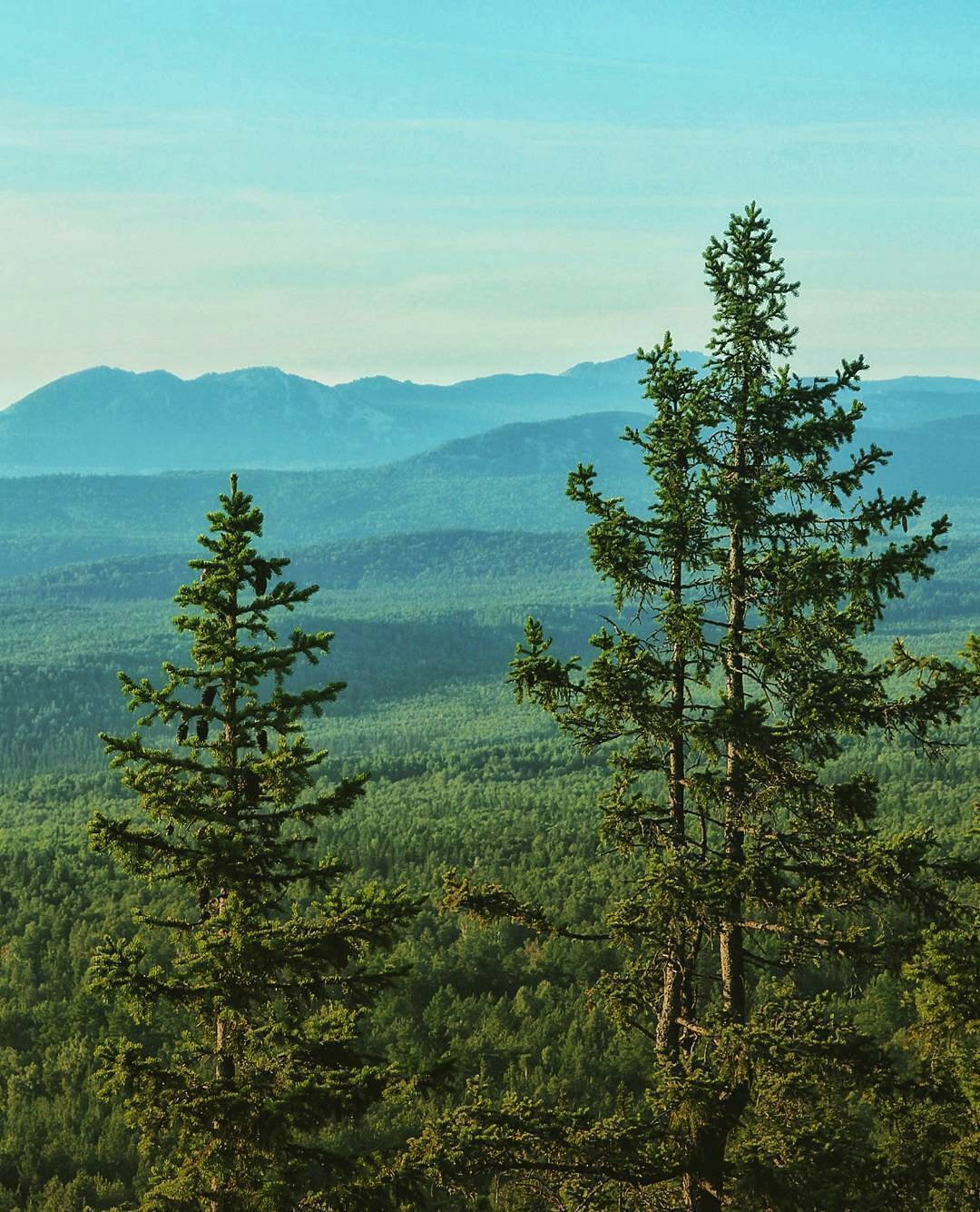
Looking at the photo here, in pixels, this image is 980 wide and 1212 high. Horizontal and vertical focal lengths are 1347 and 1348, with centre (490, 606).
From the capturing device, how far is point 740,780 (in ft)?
53.7

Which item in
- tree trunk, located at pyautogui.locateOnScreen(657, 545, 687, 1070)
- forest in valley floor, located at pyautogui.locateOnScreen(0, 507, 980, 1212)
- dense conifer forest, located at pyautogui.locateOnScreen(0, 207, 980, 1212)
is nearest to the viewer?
dense conifer forest, located at pyautogui.locateOnScreen(0, 207, 980, 1212)

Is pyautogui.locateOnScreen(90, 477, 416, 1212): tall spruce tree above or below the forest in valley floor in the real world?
above

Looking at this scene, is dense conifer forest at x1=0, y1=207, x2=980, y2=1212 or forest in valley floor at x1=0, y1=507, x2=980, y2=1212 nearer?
dense conifer forest at x1=0, y1=207, x2=980, y2=1212

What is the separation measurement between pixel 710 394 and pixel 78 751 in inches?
7037

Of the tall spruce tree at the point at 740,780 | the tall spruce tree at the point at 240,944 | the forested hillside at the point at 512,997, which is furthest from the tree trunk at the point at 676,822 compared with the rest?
the tall spruce tree at the point at 240,944

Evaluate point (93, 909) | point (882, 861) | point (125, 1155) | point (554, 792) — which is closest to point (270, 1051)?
point (882, 861)

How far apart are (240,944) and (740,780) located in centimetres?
623

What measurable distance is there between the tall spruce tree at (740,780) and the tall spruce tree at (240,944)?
4.86 ft

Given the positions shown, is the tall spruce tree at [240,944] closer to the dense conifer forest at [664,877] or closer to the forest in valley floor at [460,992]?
the dense conifer forest at [664,877]

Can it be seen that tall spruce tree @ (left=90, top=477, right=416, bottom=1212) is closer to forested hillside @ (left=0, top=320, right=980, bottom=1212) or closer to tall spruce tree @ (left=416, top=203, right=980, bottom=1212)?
forested hillside @ (left=0, top=320, right=980, bottom=1212)

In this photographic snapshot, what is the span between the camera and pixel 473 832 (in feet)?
315

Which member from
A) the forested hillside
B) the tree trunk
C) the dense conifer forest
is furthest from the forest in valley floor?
the tree trunk

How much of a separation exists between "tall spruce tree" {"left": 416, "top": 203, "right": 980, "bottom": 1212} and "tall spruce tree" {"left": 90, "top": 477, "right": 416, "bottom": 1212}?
1.48 metres

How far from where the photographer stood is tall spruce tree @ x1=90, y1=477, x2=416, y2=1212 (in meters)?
14.6
